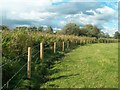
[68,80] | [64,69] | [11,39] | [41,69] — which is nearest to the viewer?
[68,80]

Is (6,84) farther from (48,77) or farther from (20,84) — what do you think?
(48,77)

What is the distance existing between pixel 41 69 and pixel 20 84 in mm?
4293

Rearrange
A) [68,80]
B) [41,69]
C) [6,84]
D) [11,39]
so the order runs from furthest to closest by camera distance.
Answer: [11,39] < [41,69] < [68,80] < [6,84]

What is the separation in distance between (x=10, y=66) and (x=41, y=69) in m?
3.07

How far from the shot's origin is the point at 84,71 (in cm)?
1750

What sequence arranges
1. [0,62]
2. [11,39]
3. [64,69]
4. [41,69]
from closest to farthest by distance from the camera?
[0,62], [41,69], [64,69], [11,39]

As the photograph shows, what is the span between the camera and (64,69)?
1817 centimetres

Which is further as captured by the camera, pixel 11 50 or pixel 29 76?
pixel 11 50

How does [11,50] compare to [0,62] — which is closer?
[0,62]

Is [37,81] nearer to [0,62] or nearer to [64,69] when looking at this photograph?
[0,62]

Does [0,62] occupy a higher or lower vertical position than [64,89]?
higher

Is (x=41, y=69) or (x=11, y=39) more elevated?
(x=11, y=39)

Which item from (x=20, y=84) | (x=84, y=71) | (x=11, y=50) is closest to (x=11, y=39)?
(x=11, y=50)

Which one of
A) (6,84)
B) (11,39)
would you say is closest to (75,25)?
(11,39)
